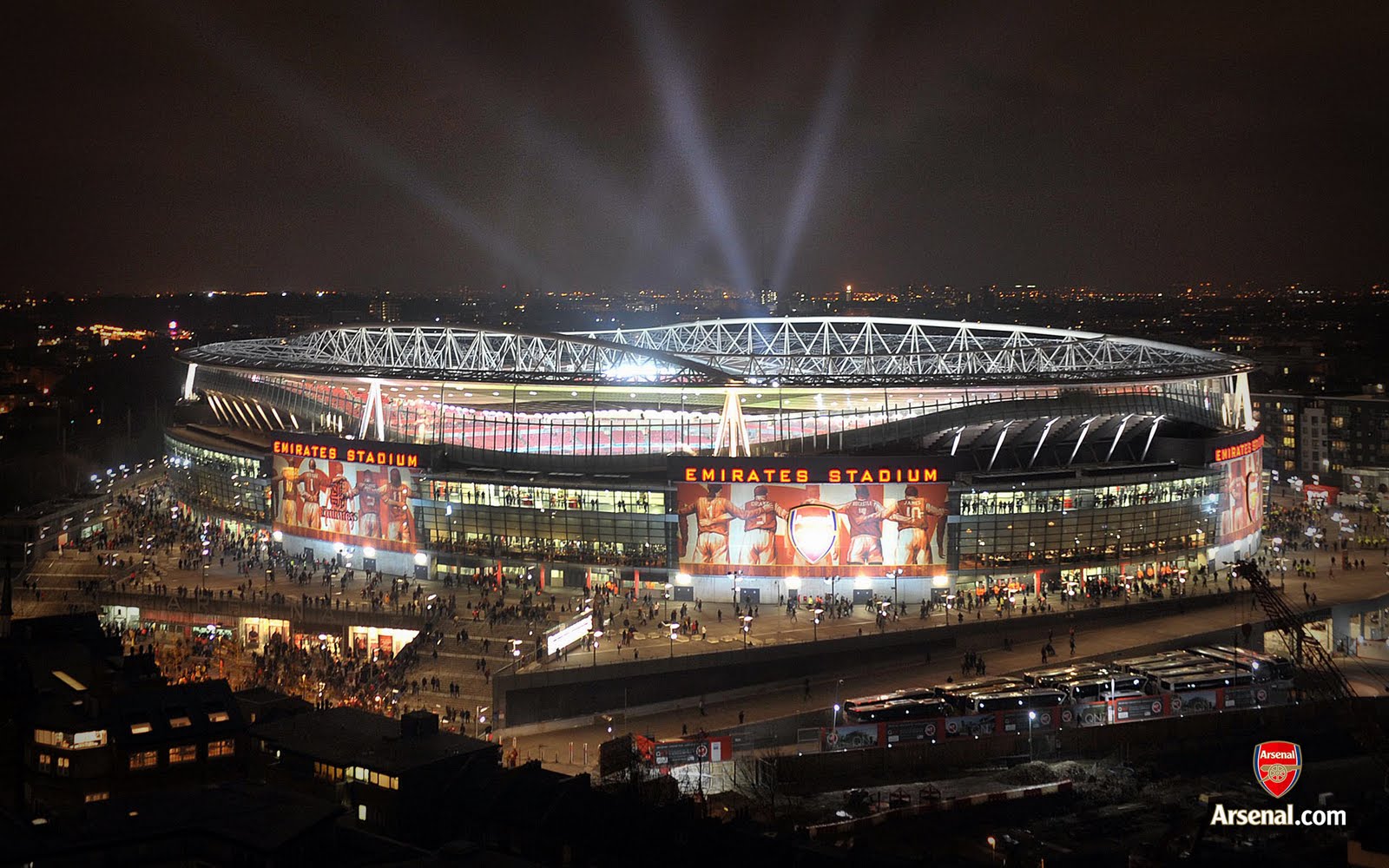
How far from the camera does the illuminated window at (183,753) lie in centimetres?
3697

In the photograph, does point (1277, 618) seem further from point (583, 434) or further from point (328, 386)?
point (328, 386)

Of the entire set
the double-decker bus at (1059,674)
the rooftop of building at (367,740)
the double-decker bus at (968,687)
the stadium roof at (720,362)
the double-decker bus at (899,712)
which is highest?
the stadium roof at (720,362)

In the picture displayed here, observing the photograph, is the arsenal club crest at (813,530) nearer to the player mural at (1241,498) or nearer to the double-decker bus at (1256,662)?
the double-decker bus at (1256,662)

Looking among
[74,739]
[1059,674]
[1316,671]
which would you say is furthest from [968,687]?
[74,739]

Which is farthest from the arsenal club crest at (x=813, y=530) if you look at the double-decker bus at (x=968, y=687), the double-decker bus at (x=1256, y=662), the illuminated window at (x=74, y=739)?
the illuminated window at (x=74, y=739)

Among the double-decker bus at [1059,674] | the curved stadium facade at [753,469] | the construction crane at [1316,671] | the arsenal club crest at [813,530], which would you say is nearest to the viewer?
the construction crane at [1316,671]

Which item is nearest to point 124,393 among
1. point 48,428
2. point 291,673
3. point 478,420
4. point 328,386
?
point 48,428

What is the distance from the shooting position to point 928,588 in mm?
60875

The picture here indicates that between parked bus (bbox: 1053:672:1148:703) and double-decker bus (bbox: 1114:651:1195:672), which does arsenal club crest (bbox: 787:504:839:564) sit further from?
parked bus (bbox: 1053:672:1148:703)

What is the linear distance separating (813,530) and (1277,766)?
22.8 meters

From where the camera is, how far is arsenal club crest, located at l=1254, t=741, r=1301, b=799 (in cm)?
4112

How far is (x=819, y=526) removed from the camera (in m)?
60.4

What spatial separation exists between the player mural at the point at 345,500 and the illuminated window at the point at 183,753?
29.1m

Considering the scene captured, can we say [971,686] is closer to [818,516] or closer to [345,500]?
[818,516]
